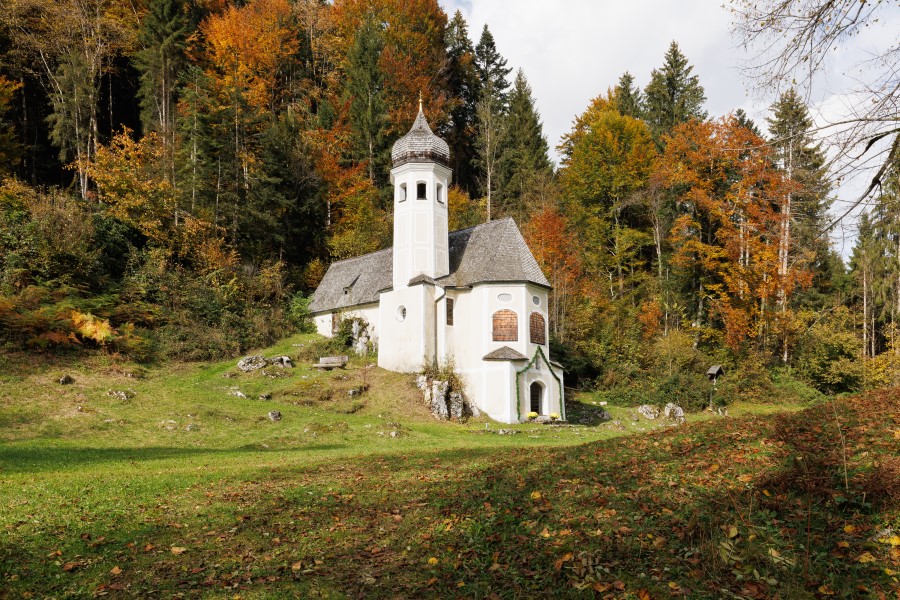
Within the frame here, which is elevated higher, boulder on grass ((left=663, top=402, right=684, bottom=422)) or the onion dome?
the onion dome

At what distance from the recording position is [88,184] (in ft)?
123

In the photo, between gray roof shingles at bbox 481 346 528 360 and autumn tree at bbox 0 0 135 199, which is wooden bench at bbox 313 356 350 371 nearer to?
gray roof shingles at bbox 481 346 528 360

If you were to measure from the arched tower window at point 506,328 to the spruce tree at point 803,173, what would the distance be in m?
18.7

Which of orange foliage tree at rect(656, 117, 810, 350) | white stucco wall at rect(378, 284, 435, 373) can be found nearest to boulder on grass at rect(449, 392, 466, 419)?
white stucco wall at rect(378, 284, 435, 373)

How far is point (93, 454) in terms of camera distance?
13.2m

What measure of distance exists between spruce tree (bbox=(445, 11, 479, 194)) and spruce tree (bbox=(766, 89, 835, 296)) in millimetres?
42136

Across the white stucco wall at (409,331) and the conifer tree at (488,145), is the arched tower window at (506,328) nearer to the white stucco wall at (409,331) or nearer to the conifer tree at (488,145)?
the white stucco wall at (409,331)

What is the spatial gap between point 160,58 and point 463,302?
28.4 m

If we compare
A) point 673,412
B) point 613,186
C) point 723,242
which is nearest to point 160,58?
point 613,186

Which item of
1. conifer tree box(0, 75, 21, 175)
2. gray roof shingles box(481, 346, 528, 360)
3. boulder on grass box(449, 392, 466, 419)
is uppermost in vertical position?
conifer tree box(0, 75, 21, 175)

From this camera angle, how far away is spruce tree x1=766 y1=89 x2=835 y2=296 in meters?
5.37

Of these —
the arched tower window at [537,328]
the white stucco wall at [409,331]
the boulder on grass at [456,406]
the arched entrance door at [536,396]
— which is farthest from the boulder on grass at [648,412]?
the white stucco wall at [409,331]

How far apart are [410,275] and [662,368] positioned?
13.9 meters

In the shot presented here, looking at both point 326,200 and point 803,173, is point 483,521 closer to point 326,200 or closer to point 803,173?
point 803,173
